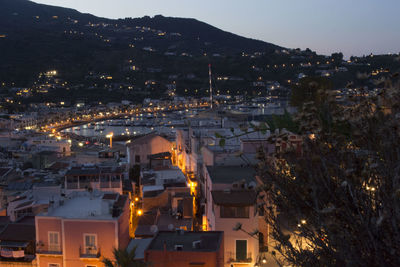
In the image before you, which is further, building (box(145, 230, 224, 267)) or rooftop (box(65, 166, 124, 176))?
rooftop (box(65, 166, 124, 176))

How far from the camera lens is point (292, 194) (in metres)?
1.70

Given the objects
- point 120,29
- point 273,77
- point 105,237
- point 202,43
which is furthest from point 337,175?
point 120,29

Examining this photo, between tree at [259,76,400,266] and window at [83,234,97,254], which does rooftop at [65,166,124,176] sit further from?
tree at [259,76,400,266]

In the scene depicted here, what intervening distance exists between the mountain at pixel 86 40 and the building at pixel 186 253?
61442mm

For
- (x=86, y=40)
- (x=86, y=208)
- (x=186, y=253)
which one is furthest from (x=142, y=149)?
(x=86, y=40)

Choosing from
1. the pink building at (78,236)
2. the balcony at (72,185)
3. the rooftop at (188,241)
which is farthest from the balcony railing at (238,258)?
the balcony at (72,185)

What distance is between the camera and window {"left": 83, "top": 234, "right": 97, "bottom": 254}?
7.23 metres

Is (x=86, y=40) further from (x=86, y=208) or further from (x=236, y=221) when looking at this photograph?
(x=236, y=221)

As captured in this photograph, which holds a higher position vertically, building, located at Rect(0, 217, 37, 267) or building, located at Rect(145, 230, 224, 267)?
building, located at Rect(145, 230, 224, 267)

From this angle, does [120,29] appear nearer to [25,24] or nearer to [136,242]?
[25,24]

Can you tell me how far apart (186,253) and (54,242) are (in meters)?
2.75

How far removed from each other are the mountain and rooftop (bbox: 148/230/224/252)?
200 ft

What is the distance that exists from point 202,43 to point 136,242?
4152 inches

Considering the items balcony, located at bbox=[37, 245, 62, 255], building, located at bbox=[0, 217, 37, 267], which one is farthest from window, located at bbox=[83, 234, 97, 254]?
building, located at bbox=[0, 217, 37, 267]
